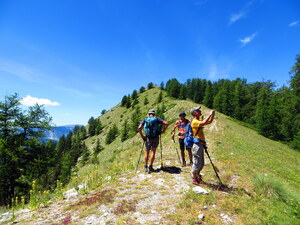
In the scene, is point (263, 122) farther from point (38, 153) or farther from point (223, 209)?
point (38, 153)

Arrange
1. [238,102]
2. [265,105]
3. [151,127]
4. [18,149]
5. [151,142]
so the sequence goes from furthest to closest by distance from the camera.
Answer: [238,102], [265,105], [18,149], [151,142], [151,127]

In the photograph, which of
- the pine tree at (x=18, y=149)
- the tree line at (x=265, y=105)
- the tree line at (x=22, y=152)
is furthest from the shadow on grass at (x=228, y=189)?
the tree line at (x=265, y=105)

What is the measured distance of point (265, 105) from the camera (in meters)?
38.3

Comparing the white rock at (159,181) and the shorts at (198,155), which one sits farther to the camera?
the white rock at (159,181)

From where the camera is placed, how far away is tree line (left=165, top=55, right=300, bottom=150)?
91.6 feet

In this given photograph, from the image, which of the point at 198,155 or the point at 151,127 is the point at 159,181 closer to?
the point at 198,155

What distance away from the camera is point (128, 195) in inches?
198

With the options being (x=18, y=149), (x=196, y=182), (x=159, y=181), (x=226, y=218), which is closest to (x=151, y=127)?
(x=159, y=181)

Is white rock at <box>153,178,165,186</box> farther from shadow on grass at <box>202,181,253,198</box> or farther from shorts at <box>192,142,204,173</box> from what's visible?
shadow on grass at <box>202,181,253,198</box>

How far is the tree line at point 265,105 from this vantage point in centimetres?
2791

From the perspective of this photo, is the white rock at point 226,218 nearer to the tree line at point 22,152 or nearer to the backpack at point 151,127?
the backpack at point 151,127

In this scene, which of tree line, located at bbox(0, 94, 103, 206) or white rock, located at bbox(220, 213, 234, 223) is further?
tree line, located at bbox(0, 94, 103, 206)

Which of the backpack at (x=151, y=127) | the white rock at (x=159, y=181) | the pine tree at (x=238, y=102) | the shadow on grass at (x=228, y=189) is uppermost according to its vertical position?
Result: the pine tree at (x=238, y=102)

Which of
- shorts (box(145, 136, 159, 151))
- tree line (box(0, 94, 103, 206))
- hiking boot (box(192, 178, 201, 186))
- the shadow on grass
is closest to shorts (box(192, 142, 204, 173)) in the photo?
hiking boot (box(192, 178, 201, 186))
